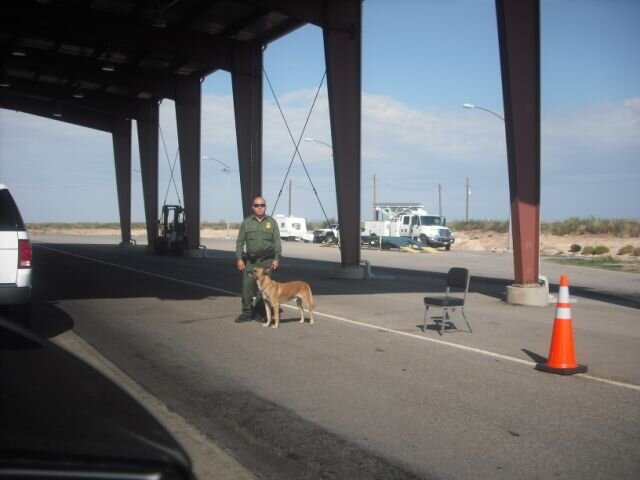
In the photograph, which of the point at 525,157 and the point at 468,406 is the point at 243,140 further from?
the point at 468,406

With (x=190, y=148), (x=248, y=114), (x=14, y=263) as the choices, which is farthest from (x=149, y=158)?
(x=14, y=263)

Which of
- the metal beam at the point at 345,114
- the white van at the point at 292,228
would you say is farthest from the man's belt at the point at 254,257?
the white van at the point at 292,228

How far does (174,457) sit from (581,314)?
12752 mm

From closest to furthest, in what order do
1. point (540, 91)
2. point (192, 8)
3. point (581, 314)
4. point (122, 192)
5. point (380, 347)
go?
1. point (380, 347)
2. point (581, 314)
3. point (540, 91)
4. point (192, 8)
5. point (122, 192)

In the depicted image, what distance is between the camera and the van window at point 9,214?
8.53 m

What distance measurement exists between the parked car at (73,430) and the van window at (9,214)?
6476mm

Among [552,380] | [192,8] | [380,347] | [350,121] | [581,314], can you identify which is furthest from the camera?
[192,8]

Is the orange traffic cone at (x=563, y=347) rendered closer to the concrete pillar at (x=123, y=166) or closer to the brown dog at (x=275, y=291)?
the brown dog at (x=275, y=291)

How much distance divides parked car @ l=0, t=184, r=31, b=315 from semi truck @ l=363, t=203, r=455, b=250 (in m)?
43.5

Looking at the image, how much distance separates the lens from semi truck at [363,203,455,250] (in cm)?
5119

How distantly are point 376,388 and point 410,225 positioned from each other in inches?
1825

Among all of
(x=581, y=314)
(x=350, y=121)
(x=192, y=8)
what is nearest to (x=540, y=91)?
(x=581, y=314)

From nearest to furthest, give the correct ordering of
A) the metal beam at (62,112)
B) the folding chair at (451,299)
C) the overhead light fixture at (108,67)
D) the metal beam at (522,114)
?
the folding chair at (451,299), the metal beam at (522,114), the overhead light fixture at (108,67), the metal beam at (62,112)

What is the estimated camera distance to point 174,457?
6.31ft
